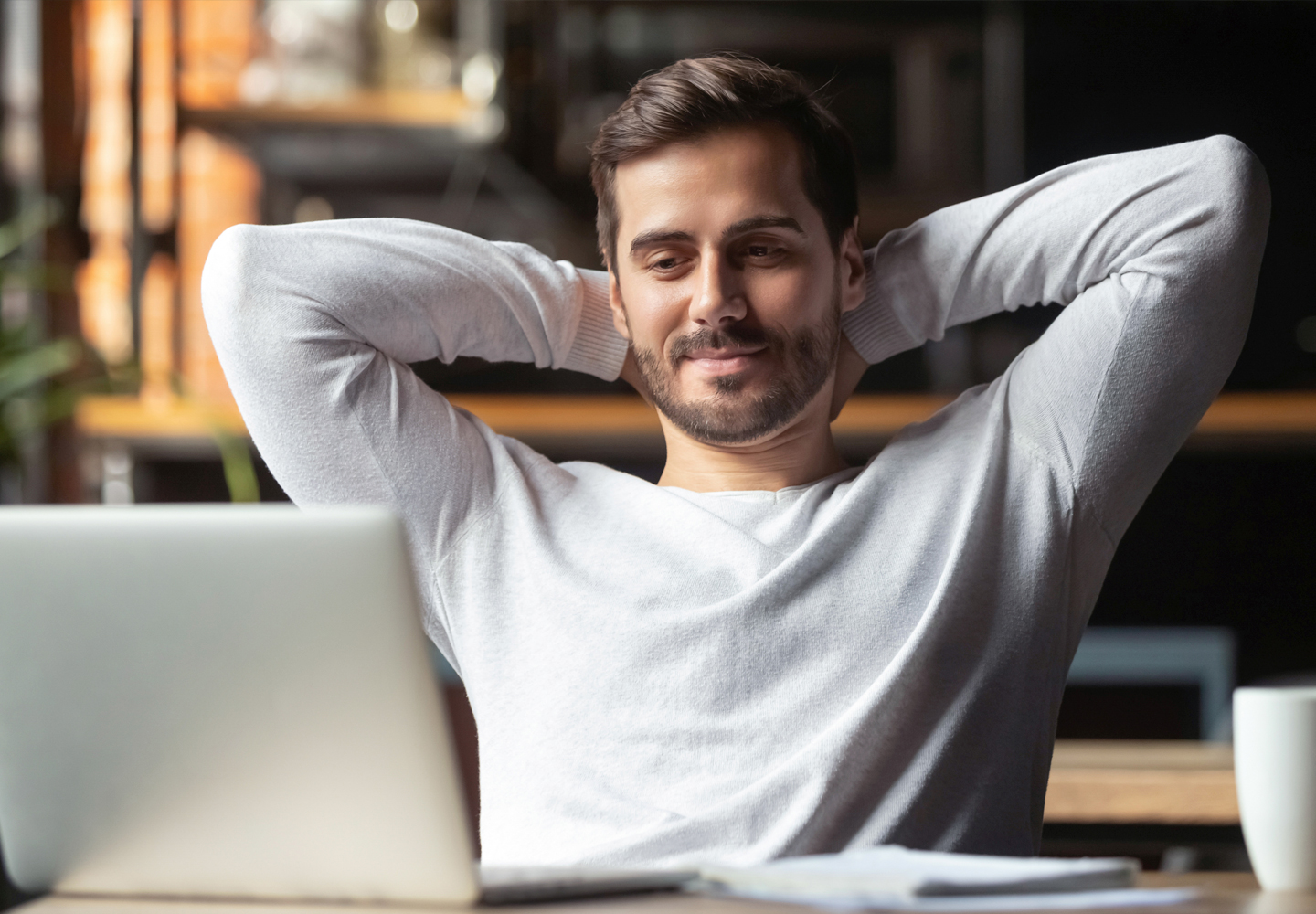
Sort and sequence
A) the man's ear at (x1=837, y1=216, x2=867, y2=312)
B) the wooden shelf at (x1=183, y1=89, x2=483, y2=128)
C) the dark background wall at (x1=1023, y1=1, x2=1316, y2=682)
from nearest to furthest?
the man's ear at (x1=837, y1=216, x2=867, y2=312) → the wooden shelf at (x1=183, y1=89, x2=483, y2=128) → the dark background wall at (x1=1023, y1=1, x2=1316, y2=682)

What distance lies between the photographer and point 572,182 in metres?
3.07

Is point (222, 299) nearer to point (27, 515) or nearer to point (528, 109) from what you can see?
point (27, 515)

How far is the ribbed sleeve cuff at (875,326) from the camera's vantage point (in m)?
1.25

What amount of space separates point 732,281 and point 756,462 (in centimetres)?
18

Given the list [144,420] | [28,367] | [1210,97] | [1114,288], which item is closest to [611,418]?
[144,420]

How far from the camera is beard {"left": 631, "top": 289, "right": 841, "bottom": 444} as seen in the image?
1.17 meters

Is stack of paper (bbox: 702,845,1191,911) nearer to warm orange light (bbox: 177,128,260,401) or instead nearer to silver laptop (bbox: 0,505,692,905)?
silver laptop (bbox: 0,505,692,905)

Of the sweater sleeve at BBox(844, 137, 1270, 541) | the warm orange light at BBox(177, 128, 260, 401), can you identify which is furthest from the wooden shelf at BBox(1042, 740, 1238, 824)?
the warm orange light at BBox(177, 128, 260, 401)

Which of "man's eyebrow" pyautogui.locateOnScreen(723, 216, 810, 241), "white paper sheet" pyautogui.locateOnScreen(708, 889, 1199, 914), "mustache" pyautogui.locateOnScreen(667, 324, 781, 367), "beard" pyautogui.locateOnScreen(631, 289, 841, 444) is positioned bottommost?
"white paper sheet" pyautogui.locateOnScreen(708, 889, 1199, 914)

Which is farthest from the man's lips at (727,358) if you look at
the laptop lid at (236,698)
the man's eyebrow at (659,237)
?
the laptop lid at (236,698)

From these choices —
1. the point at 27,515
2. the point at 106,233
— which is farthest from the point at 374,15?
the point at 27,515

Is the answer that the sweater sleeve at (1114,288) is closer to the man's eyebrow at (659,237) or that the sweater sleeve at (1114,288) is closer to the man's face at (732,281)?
the man's face at (732,281)

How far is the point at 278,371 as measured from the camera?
116 cm

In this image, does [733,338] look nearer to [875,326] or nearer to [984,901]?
[875,326]
